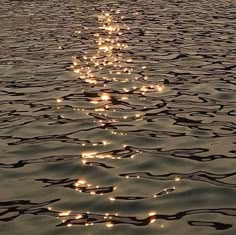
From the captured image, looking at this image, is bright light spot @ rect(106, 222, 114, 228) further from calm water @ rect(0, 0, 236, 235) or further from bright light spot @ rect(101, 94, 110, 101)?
bright light spot @ rect(101, 94, 110, 101)

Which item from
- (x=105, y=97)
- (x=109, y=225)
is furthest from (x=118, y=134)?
(x=109, y=225)

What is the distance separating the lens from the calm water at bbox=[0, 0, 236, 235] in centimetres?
986

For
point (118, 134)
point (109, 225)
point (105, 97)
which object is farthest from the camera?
point (105, 97)

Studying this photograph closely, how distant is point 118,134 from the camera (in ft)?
46.7

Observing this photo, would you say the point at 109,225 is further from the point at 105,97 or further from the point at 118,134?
the point at 105,97

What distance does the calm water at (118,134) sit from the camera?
9.86 metres

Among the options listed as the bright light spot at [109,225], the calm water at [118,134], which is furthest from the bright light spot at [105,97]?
the bright light spot at [109,225]

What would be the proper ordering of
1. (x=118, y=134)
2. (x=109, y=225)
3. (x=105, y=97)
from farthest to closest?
(x=105, y=97) < (x=118, y=134) < (x=109, y=225)

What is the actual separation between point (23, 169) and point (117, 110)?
4965mm

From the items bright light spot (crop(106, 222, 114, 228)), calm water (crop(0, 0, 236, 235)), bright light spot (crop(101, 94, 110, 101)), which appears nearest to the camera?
bright light spot (crop(106, 222, 114, 228))

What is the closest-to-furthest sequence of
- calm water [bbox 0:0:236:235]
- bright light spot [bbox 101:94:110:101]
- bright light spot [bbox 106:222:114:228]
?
1. bright light spot [bbox 106:222:114:228]
2. calm water [bbox 0:0:236:235]
3. bright light spot [bbox 101:94:110:101]

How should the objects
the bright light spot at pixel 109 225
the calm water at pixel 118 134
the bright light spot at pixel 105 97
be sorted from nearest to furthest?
the bright light spot at pixel 109 225, the calm water at pixel 118 134, the bright light spot at pixel 105 97

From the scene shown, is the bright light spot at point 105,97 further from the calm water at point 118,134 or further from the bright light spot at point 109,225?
the bright light spot at point 109,225

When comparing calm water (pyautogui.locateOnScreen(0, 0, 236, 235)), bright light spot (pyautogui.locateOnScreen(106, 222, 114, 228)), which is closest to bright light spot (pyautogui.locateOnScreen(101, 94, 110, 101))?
calm water (pyautogui.locateOnScreen(0, 0, 236, 235))
